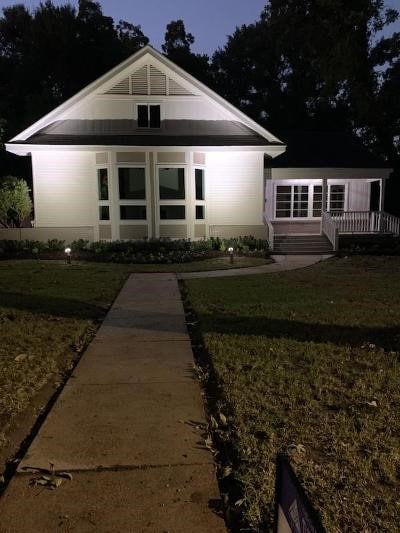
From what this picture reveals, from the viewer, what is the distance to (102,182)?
1869 centimetres

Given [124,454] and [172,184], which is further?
[172,184]

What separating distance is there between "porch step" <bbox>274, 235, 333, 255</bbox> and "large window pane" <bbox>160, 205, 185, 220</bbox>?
4.00 m

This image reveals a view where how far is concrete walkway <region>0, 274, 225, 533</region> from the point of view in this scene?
2.74 meters

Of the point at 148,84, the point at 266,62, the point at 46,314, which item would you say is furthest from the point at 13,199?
the point at 266,62

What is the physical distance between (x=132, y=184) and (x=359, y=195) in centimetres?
1177

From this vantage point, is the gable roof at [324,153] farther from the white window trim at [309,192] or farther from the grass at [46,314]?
the grass at [46,314]

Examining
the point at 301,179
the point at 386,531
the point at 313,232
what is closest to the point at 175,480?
the point at 386,531

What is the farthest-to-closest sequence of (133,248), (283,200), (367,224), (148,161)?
(283,200), (367,224), (148,161), (133,248)

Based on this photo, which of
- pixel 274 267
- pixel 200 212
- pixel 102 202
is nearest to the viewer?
pixel 274 267

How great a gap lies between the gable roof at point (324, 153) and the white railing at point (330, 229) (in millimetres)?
3467

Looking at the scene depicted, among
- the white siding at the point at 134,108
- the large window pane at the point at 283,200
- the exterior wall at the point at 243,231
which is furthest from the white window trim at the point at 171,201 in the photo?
the large window pane at the point at 283,200

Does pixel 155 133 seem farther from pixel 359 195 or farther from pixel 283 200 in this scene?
pixel 359 195

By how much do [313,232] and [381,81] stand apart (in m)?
12.9

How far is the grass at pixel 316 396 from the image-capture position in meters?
2.98
